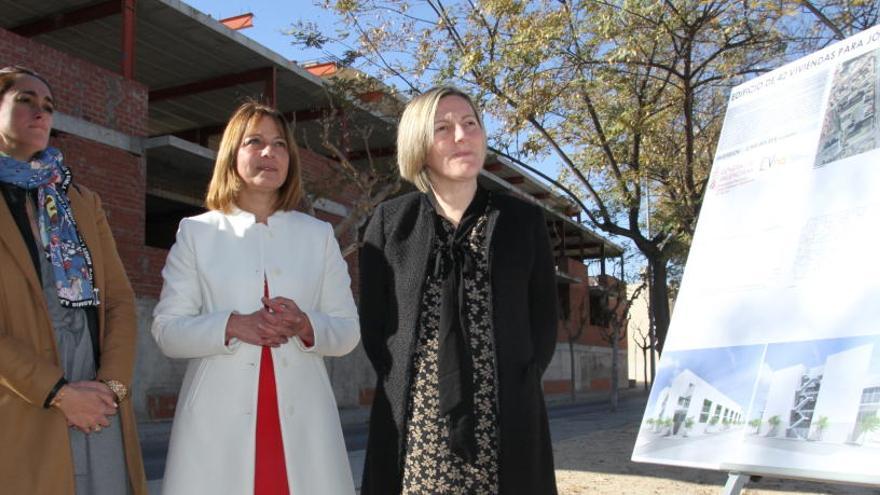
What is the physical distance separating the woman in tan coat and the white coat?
0.18m

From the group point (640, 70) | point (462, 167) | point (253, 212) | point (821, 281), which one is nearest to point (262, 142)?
point (253, 212)

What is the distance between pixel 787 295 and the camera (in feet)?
9.62

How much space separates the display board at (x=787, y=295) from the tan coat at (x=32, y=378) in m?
2.12

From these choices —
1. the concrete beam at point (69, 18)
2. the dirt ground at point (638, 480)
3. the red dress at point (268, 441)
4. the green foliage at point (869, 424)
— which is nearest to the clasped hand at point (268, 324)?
the red dress at point (268, 441)

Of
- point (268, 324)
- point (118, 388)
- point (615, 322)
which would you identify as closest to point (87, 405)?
point (118, 388)

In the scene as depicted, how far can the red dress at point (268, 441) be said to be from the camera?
7.94 ft

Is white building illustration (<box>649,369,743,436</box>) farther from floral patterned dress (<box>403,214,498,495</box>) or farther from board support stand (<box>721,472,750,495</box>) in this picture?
floral patterned dress (<box>403,214,498,495</box>)

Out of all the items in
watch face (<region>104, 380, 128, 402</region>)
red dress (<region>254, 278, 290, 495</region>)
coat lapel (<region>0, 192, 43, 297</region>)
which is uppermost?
coat lapel (<region>0, 192, 43, 297</region>)

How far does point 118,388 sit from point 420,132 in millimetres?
1246

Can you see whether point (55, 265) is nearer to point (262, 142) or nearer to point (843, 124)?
point (262, 142)

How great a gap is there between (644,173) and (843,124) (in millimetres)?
5683

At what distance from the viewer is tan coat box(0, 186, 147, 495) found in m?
2.22

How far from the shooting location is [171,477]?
2383mm

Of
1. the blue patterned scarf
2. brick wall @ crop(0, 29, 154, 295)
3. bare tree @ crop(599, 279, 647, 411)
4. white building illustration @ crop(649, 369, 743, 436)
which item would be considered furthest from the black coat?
bare tree @ crop(599, 279, 647, 411)
